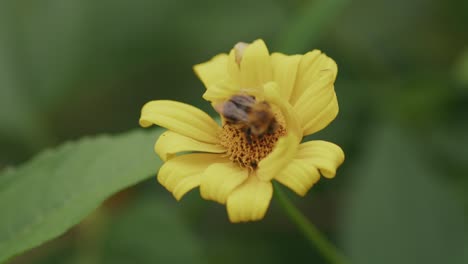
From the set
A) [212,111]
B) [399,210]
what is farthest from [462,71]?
[212,111]

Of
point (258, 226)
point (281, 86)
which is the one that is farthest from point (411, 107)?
point (281, 86)

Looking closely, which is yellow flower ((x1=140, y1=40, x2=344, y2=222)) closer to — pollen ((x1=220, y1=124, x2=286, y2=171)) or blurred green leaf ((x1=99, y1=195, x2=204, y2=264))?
pollen ((x1=220, y1=124, x2=286, y2=171))

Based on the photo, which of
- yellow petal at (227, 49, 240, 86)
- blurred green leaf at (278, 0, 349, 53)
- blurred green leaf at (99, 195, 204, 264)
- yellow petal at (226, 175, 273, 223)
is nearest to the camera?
yellow petal at (226, 175, 273, 223)

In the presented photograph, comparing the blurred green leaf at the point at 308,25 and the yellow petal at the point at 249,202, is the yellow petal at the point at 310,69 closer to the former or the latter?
the yellow petal at the point at 249,202

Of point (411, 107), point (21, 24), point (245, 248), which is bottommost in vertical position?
point (245, 248)

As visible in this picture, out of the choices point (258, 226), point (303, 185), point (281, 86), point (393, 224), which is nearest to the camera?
point (303, 185)

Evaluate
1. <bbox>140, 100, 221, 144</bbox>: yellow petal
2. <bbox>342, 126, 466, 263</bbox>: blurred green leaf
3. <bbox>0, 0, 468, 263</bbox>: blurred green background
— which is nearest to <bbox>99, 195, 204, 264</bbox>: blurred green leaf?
<bbox>0, 0, 468, 263</bbox>: blurred green background

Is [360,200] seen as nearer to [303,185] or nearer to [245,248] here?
[245,248]
